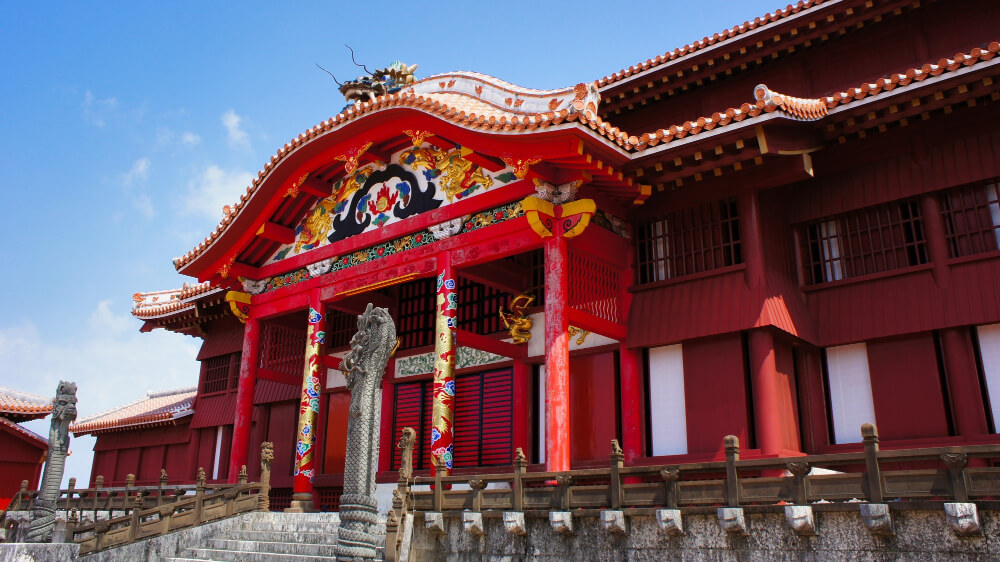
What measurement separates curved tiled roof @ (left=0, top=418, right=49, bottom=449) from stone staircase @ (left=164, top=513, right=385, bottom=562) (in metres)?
14.2

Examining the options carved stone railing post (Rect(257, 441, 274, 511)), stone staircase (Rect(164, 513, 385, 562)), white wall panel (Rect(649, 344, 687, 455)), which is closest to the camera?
stone staircase (Rect(164, 513, 385, 562))

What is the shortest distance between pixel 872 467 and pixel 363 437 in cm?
534

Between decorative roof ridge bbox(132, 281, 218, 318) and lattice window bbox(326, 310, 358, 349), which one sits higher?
decorative roof ridge bbox(132, 281, 218, 318)

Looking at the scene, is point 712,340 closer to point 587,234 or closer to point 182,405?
point 587,234

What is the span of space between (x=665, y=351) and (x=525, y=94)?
15.2 feet

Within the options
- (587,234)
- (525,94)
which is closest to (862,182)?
(587,234)

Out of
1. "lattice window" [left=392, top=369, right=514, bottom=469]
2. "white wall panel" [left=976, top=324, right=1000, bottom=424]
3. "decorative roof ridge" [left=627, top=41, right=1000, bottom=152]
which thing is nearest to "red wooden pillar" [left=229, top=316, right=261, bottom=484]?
"lattice window" [left=392, top=369, right=514, bottom=469]

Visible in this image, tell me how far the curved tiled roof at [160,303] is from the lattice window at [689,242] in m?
11.6

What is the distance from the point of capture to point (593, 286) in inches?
456

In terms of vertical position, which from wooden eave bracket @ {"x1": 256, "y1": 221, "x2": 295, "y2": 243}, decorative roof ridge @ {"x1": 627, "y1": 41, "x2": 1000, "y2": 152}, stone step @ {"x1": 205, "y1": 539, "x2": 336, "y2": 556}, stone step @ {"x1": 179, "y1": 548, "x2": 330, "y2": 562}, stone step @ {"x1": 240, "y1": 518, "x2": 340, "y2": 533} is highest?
wooden eave bracket @ {"x1": 256, "y1": 221, "x2": 295, "y2": 243}

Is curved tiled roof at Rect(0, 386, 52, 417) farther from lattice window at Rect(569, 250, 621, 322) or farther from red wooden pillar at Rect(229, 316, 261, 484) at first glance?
lattice window at Rect(569, 250, 621, 322)

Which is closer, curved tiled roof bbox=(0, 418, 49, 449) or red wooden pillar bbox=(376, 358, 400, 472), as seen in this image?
red wooden pillar bbox=(376, 358, 400, 472)

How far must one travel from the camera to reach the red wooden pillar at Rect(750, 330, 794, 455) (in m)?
9.78

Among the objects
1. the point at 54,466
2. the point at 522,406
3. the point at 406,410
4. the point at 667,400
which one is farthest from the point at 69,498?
the point at 667,400
